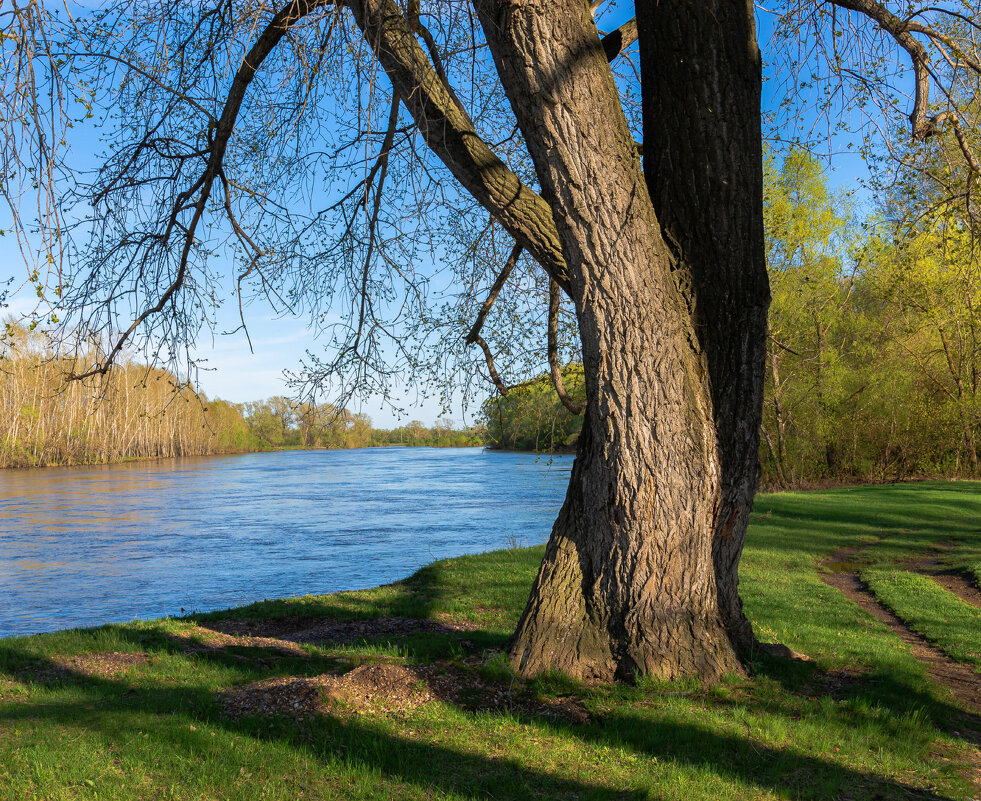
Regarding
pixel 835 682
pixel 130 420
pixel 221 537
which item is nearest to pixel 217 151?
pixel 835 682

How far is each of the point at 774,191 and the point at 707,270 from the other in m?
19.1

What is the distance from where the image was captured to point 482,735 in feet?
13.4

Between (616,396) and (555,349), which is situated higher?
(555,349)

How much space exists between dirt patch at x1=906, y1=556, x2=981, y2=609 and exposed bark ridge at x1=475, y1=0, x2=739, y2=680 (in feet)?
18.9

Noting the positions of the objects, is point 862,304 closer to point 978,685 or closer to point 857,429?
point 857,429

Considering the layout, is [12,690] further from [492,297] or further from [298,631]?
[492,297]

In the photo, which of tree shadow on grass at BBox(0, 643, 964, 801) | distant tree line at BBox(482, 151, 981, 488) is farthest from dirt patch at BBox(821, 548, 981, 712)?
distant tree line at BBox(482, 151, 981, 488)

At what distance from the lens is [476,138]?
201 inches

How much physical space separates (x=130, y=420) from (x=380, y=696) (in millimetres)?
50117

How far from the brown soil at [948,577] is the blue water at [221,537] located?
5.56 m

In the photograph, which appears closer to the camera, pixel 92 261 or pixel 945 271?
pixel 92 261

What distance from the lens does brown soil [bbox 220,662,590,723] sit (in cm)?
439

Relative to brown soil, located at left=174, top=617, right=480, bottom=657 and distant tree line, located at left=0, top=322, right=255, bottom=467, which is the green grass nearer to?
brown soil, located at left=174, top=617, right=480, bottom=657

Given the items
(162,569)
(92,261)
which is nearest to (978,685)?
(92,261)
